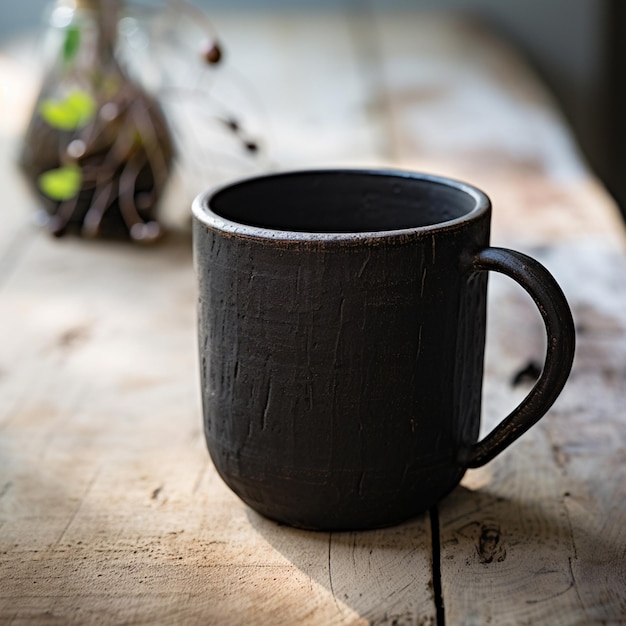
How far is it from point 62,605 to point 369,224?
0.85 ft

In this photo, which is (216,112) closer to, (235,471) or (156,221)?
(156,221)

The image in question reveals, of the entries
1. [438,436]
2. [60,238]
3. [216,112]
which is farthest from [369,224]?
[216,112]

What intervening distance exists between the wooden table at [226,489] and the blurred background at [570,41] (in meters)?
1.01

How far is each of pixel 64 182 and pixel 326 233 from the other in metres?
0.61

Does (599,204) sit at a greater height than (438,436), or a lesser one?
lesser

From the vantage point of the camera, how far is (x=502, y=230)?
3.32 ft

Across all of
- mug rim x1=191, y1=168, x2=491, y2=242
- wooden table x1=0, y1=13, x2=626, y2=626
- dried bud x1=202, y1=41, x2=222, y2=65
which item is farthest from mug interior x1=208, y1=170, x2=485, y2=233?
dried bud x1=202, y1=41, x2=222, y2=65

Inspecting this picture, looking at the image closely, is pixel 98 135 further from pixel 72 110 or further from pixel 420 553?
pixel 420 553

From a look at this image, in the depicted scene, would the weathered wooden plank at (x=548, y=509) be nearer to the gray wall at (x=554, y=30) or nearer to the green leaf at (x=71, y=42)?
the green leaf at (x=71, y=42)

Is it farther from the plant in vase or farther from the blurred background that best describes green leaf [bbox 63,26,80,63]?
the blurred background

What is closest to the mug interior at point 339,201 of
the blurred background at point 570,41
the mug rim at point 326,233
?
the mug rim at point 326,233

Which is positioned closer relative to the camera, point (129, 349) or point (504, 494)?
point (504, 494)

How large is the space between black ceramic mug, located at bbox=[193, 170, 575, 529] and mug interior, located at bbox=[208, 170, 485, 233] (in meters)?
0.02

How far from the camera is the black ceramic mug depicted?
448mm
